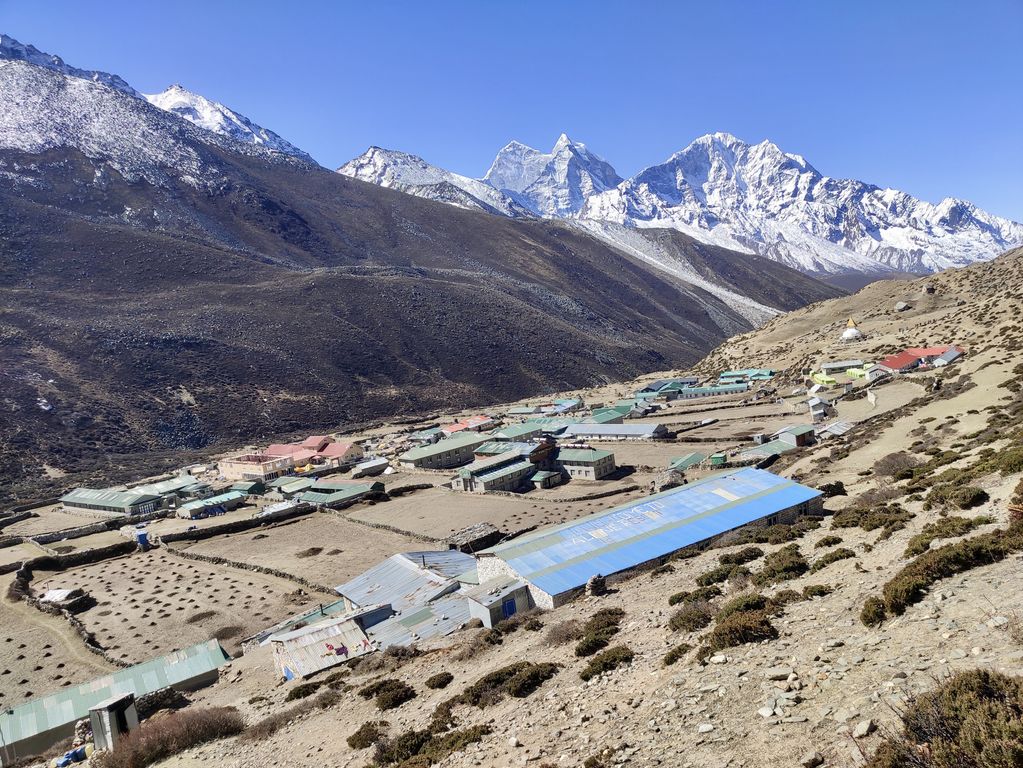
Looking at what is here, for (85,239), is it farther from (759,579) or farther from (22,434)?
(759,579)

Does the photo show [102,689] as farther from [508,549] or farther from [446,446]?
[446,446]

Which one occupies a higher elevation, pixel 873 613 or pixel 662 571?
pixel 873 613

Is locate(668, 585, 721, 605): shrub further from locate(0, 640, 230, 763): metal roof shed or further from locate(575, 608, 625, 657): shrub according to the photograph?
locate(0, 640, 230, 763): metal roof shed

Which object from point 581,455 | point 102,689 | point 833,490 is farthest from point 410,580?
point 581,455

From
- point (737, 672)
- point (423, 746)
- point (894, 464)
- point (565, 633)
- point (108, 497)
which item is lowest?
point (894, 464)

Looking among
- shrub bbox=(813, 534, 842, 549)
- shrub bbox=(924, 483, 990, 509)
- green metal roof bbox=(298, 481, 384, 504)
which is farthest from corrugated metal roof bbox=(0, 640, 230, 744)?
green metal roof bbox=(298, 481, 384, 504)

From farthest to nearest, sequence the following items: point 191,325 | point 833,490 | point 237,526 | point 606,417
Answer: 1. point 191,325
2. point 606,417
3. point 237,526
4. point 833,490
